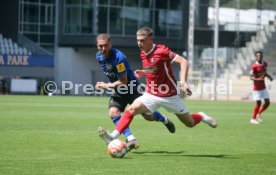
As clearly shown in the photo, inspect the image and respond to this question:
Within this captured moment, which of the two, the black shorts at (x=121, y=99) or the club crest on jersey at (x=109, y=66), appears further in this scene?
the black shorts at (x=121, y=99)

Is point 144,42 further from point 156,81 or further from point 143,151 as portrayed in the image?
point 143,151

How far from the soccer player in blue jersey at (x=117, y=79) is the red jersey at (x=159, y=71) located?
770mm

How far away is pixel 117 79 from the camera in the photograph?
12.2m

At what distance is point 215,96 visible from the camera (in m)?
44.8

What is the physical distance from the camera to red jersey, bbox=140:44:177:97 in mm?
11094

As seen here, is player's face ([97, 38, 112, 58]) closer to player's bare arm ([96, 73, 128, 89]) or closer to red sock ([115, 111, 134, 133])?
player's bare arm ([96, 73, 128, 89])

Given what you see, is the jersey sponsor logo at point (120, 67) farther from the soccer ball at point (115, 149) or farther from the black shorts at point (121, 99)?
the soccer ball at point (115, 149)

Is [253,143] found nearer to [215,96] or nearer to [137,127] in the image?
[137,127]

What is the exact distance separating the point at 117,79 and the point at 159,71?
1271 mm

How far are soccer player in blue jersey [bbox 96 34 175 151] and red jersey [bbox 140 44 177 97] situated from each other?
770 mm

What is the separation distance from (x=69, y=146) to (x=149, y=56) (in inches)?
99.8

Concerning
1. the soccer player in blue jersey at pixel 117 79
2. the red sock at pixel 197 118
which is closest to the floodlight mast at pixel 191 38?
the soccer player in blue jersey at pixel 117 79

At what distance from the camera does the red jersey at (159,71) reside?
36.4 feet

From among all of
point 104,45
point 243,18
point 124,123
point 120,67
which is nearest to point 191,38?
point 243,18
